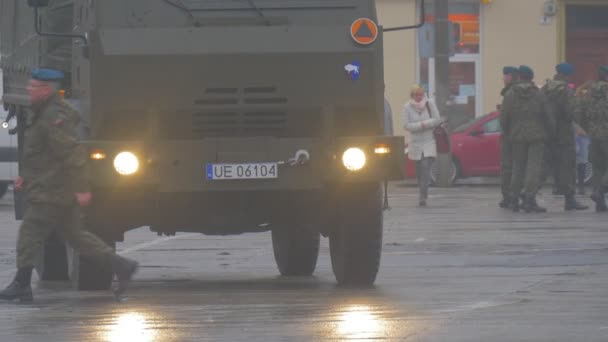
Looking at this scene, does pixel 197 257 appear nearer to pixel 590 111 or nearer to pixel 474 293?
pixel 474 293

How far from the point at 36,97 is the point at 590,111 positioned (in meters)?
12.2

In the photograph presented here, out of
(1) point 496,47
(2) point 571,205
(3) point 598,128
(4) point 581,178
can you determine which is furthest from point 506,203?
(1) point 496,47

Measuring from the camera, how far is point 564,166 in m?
23.1

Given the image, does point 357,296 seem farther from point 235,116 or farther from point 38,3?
point 38,3

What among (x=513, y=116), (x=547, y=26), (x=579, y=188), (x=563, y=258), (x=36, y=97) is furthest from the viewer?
(x=547, y=26)

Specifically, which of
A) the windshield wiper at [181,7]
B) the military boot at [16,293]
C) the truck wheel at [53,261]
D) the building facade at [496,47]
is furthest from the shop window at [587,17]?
the military boot at [16,293]

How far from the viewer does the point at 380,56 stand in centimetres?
1243

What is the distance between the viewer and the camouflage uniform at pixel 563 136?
22.8 m

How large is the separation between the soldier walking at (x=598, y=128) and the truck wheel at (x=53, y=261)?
971cm

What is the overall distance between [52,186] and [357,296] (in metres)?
2.14

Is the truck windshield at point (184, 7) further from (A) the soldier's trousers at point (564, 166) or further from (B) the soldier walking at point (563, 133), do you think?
(A) the soldier's trousers at point (564, 166)

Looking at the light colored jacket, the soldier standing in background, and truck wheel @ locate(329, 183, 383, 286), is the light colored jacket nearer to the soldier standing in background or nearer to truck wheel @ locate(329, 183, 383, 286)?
the soldier standing in background

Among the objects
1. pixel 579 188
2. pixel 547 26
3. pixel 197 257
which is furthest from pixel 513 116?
pixel 547 26

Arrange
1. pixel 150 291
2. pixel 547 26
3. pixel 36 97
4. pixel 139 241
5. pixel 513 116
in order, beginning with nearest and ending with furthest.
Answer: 1. pixel 36 97
2. pixel 150 291
3. pixel 139 241
4. pixel 513 116
5. pixel 547 26
